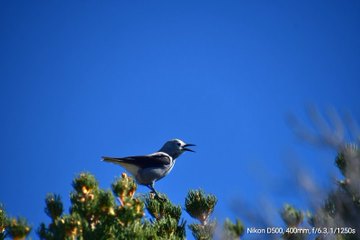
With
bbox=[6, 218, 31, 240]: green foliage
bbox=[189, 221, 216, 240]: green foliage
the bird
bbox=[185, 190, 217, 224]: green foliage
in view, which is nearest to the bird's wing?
the bird

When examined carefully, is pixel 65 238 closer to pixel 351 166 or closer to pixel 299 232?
pixel 299 232

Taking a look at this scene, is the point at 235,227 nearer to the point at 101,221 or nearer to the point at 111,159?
the point at 101,221

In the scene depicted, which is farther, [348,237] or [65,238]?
[65,238]

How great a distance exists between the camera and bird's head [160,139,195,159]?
9.64 m

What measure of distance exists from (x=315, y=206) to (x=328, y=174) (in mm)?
188

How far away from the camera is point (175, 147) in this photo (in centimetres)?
973

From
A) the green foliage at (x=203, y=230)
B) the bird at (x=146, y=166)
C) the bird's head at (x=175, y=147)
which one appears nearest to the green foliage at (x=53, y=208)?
the green foliage at (x=203, y=230)

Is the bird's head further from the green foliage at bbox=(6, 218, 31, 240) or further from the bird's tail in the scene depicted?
the green foliage at bbox=(6, 218, 31, 240)

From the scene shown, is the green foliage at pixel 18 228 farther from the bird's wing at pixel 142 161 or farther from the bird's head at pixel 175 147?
the bird's head at pixel 175 147

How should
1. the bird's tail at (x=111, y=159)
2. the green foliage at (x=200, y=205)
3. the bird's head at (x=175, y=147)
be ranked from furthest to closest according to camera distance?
the bird's head at (x=175, y=147), the bird's tail at (x=111, y=159), the green foliage at (x=200, y=205)

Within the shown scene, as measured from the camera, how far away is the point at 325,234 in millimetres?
2443

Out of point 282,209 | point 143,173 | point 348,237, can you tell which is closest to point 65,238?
point 282,209

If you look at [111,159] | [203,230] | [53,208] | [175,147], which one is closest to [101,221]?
[53,208]

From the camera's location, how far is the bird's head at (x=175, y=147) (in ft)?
31.6
